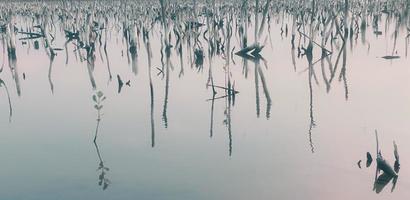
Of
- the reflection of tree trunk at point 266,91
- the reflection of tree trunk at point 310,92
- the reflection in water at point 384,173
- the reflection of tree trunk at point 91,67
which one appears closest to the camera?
the reflection in water at point 384,173

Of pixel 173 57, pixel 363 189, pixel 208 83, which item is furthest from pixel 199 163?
pixel 173 57

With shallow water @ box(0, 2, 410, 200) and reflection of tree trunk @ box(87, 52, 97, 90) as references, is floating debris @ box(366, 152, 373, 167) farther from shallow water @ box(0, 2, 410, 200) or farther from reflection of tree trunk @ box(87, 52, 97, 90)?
reflection of tree trunk @ box(87, 52, 97, 90)

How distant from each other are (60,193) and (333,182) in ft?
7.03

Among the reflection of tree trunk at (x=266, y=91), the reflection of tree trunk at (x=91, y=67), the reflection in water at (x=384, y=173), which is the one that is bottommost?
the reflection of tree trunk at (x=91, y=67)

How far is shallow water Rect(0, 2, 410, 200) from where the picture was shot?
17.3ft

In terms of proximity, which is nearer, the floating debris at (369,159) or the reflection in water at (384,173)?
the reflection in water at (384,173)

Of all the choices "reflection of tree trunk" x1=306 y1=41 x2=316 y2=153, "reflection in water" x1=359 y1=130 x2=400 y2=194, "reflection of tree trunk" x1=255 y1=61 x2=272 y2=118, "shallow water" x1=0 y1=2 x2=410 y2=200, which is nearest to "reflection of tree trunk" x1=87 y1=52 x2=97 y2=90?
"shallow water" x1=0 y1=2 x2=410 y2=200

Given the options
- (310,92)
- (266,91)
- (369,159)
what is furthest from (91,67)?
(369,159)

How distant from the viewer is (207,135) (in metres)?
6.87

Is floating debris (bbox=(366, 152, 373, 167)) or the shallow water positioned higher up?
floating debris (bbox=(366, 152, 373, 167))

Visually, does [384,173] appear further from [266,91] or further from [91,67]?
[91,67]

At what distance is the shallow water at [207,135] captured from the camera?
5.28 m

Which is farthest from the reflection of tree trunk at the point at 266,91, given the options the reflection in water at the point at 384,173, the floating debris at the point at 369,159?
the reflection in water at the point at 384,173

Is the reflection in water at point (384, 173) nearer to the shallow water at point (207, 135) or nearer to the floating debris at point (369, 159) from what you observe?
the shallow water at point (207, 135)
